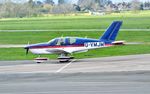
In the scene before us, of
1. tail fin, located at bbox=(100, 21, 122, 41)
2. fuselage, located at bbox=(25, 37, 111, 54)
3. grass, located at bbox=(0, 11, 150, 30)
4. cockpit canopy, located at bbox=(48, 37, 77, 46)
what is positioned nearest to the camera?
fuselage, located at bbox=(25, 37, 111, 54)

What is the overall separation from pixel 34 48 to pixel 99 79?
33.7 ft

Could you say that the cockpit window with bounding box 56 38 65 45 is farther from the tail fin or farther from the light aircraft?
the tail fin

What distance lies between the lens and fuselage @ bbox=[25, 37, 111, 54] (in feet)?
118

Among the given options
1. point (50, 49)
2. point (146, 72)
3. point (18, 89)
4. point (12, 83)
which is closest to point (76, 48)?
point (50, 49)

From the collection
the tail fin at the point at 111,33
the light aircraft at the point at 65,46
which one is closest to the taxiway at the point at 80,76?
the light aircraft at the point at 65,46

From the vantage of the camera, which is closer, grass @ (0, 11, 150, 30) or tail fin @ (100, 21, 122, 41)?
tail fin @ (100, 21, 122, 41)

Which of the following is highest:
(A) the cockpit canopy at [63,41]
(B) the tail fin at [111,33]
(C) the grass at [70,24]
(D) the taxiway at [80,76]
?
(B) the tail fin at [111,33]

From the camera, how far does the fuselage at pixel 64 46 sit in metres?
36.1

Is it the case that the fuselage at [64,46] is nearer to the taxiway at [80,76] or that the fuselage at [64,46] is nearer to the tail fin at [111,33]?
the tail fin at [111,33]

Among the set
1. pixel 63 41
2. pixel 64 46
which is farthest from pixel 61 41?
pixel 64 46

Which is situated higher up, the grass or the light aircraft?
the light aircraft

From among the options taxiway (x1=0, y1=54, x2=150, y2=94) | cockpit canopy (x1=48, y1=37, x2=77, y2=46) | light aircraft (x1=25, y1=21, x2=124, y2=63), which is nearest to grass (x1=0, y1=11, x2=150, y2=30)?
light aircraft (x1=25, y1=21, x2=124, y2=63)

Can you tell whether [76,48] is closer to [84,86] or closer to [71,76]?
[71,76]

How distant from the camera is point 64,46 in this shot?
36.3m
